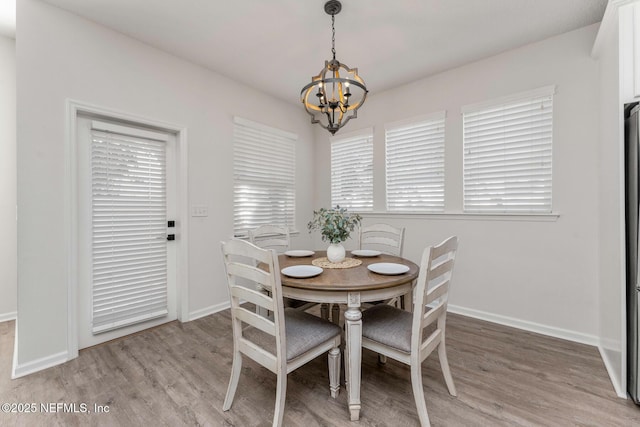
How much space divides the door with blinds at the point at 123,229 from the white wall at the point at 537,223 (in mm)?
2813

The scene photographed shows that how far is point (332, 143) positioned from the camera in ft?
13.7

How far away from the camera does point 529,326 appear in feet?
8.59

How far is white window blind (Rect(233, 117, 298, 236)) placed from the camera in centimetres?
339

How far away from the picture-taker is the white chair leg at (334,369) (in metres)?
1.68

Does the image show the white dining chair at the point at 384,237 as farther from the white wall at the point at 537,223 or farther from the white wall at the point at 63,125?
the white wall at the point at 63,125

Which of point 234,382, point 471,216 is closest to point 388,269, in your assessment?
point 234,382

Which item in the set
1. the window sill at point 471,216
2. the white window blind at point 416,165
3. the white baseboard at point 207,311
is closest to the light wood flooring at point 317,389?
the white baseboard at point 207,311

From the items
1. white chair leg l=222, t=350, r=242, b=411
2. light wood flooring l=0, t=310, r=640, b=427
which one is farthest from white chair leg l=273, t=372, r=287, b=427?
white chair leg l=222, t=350, r=242, b=411

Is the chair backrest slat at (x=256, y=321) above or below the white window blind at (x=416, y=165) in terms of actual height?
below

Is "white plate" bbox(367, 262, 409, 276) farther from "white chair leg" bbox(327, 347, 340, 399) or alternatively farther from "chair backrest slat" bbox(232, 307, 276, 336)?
"chair backrest slat" bbox(232, 307, 276, 336)

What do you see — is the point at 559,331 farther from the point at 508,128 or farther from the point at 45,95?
the point at 45,95

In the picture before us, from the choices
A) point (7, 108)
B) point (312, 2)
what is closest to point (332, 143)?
point (312, 2)

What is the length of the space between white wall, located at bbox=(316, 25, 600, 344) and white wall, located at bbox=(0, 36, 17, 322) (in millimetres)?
4334

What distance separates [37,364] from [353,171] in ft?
11.9
